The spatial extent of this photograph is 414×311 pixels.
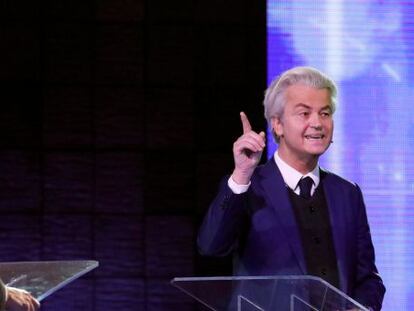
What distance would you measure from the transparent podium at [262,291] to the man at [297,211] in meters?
0.44

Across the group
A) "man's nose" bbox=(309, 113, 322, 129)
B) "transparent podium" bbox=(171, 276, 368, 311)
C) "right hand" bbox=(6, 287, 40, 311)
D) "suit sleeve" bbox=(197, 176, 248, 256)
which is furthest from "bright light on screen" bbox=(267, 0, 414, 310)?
"right hand" bbox=(6, 287, 40, 311)

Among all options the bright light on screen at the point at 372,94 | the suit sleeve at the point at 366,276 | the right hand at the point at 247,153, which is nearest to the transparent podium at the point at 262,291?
the right hand at the point at 247,153

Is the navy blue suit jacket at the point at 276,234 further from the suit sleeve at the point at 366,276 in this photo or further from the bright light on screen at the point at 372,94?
the bright light on screen at the point at 372,94

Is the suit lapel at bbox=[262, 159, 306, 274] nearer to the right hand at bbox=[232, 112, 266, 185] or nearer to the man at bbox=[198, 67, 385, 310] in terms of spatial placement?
the man at bbox=[198, 67, 385, 310]

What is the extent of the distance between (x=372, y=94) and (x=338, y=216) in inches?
67.3

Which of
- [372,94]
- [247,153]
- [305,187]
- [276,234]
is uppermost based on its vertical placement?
[372,94]

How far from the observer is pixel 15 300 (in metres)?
1.56

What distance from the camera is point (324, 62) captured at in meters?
3.69

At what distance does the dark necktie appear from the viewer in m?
2.13

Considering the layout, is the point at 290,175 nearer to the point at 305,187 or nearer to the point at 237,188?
the point at 305,187

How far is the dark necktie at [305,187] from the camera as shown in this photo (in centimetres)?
213

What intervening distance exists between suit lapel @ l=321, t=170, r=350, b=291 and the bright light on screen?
1.52 meters

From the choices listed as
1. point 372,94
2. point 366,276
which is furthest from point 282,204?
point 372,94

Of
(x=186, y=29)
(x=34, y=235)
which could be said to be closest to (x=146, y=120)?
(x=186, y=29)
